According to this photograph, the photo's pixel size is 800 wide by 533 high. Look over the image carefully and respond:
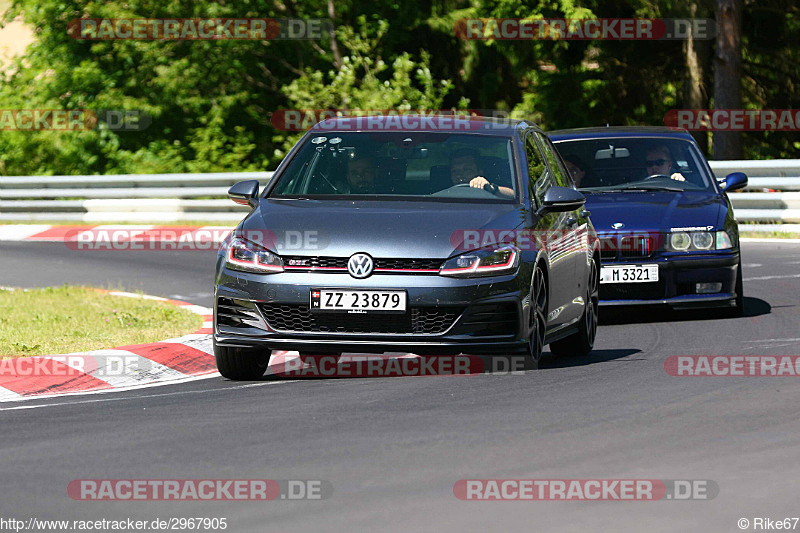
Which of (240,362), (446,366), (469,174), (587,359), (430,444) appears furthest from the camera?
(587,359)

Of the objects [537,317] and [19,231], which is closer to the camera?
[537,317]

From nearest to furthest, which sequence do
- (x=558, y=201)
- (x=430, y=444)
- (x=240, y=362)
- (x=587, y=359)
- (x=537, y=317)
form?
(x=430, y=444) → (x=537, y=317) → (x=240, y=362) → (x=558, y=201) → (x=587, y=359)

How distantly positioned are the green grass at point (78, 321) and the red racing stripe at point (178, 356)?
337mm

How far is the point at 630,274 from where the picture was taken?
469 inches

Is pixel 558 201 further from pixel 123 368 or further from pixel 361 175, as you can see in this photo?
pixel 123 368

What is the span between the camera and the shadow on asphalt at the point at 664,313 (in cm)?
1226

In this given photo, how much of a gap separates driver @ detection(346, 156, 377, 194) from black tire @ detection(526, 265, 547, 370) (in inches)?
47.0

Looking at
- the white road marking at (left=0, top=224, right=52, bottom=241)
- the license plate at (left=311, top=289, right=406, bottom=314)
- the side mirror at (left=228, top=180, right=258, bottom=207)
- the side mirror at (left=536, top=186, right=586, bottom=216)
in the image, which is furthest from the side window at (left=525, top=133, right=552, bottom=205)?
the white road marking at (left=0, top=224, right=52, bottom=241)

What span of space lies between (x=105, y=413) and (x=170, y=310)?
4.99m

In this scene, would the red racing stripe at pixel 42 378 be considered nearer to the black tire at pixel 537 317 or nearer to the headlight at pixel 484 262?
the headlight at pixel 484 262

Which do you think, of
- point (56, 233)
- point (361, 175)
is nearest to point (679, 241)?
point (361, 175)

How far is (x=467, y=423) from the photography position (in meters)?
7.06

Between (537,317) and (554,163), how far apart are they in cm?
217

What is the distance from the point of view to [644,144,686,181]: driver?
43.2 feet
